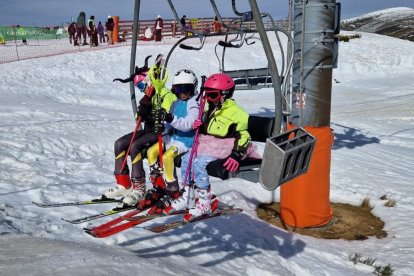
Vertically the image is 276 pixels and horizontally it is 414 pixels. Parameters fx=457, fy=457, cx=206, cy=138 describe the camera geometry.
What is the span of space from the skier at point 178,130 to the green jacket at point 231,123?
0.23 metres

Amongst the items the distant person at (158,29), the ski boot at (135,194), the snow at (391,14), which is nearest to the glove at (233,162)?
the ski boot at (135,194)

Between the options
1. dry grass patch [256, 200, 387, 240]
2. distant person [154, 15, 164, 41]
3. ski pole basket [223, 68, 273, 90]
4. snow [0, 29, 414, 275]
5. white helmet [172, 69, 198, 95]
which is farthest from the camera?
distant person [154, 15, 164, 41]

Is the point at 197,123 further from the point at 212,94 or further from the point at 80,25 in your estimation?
the point at 80,25

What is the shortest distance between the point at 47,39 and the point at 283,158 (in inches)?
1118

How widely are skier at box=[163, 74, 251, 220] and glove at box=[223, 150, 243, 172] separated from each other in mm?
65

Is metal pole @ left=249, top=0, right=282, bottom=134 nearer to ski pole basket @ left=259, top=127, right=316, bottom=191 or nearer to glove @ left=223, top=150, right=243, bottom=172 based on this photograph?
ski pole basket @ left=259, top=127, right=316, bottom=191

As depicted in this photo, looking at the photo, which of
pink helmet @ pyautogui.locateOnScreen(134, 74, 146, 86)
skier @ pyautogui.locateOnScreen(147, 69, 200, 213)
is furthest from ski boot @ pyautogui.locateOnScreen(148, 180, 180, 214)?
pink helmet @ pyautogui.locateOnScreen(134, 74, 146, 86)

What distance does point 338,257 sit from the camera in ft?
20.3

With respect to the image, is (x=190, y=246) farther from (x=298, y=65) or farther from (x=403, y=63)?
(x=403, y=63)

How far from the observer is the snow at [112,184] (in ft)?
15.8

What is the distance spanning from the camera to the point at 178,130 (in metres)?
4.88

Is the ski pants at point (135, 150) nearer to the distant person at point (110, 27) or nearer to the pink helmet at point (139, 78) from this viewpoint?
the pink helmet at point (139, 78)

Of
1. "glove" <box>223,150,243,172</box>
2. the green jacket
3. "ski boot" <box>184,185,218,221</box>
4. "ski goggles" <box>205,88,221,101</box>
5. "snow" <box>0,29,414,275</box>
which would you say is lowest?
"snow" <box>0,29,414,275</box>

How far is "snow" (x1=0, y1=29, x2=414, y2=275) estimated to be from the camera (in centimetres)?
482
